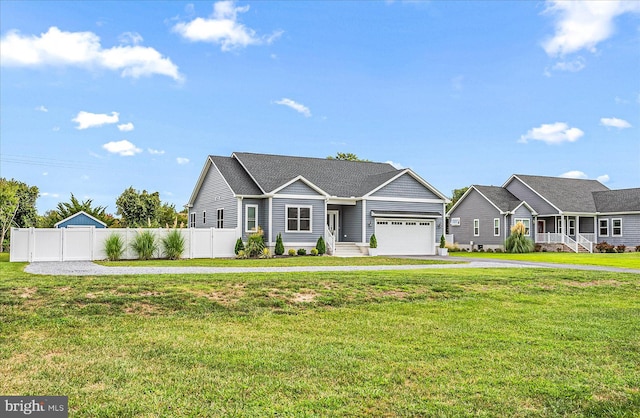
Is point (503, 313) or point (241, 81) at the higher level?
point (241, 81)

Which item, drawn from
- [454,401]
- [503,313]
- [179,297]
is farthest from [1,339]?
[503,313]

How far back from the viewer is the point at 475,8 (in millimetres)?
21688

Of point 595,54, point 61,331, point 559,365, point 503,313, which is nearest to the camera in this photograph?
point 559,365

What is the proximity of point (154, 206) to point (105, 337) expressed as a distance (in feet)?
123

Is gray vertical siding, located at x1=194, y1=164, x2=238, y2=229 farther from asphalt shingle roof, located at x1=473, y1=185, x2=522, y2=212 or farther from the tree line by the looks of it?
asphalt shingle roof, located at x1=473, y1=185, x2=522, y2=212

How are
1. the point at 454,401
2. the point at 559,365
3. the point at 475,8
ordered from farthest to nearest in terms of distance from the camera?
the point at 475,8, the point at 559,365, the point at 454,401

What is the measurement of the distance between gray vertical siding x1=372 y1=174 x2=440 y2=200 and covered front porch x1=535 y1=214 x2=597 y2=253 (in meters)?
13.7

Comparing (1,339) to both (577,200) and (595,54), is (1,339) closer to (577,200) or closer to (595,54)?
(595,54)

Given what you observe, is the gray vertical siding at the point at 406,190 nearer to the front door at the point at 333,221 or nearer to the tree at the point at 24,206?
the front door at the point at 333,221

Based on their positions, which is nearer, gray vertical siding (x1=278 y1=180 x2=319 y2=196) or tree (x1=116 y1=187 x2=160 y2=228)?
gray vertical siding (x1=278 y1=180 x2=319 y2=196)

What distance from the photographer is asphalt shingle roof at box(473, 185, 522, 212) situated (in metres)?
41.4

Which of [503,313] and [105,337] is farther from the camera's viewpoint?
[503,313]

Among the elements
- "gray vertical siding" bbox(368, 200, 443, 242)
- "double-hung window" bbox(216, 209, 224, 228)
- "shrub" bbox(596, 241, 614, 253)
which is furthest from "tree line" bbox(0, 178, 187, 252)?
"shrub" bbox(596, 241, 614, 253)

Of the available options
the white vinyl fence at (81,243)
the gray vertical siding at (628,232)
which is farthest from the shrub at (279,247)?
the gray vertical siding at (628,232)
